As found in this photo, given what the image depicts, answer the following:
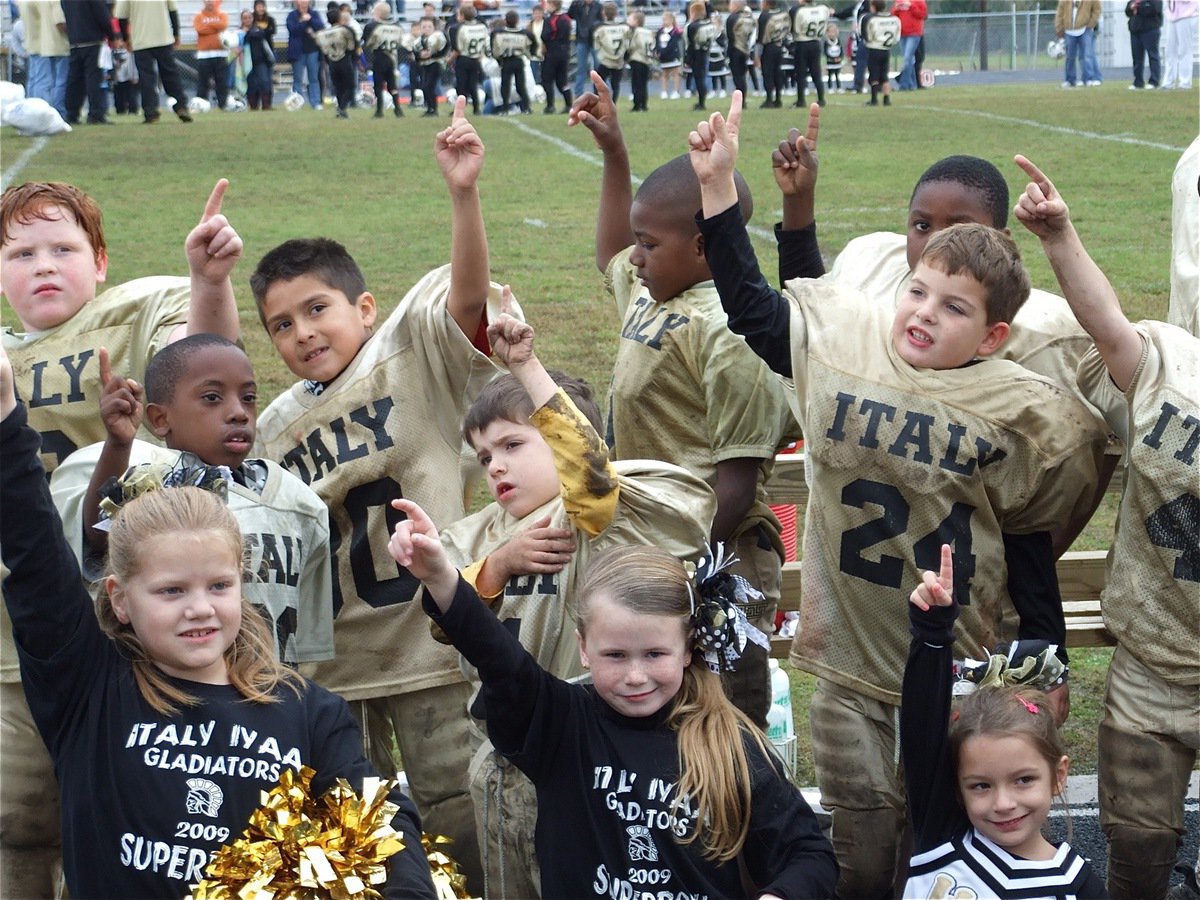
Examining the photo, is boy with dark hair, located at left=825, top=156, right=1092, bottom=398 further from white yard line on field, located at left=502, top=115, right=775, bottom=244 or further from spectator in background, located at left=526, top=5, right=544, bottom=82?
spectator in background, located at left=526, top=5, right=544, bottom=82

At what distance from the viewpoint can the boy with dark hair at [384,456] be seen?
3865mm

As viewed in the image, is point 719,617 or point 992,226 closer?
point 719,617

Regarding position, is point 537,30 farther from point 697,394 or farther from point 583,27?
point 697,394

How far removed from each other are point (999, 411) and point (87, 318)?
2210 millimetres

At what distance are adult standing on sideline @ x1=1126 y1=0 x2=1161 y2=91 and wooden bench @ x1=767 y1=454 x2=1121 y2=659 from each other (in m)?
24.3

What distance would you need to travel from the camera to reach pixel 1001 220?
154 inches

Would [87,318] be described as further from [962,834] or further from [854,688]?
[962,834]

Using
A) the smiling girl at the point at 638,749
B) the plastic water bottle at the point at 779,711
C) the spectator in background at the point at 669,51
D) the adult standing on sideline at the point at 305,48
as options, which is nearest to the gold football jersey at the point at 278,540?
the smiling girl at the point at 638,749

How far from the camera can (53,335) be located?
3953 mm

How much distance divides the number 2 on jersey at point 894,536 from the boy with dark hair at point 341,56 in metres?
25.3

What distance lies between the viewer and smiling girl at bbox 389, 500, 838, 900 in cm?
295

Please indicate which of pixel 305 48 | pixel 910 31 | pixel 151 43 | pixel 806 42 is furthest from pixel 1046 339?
pixel 305 48

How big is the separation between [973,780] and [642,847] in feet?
2.15

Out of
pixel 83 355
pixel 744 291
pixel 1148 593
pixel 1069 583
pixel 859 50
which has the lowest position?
pixel 1069 583
